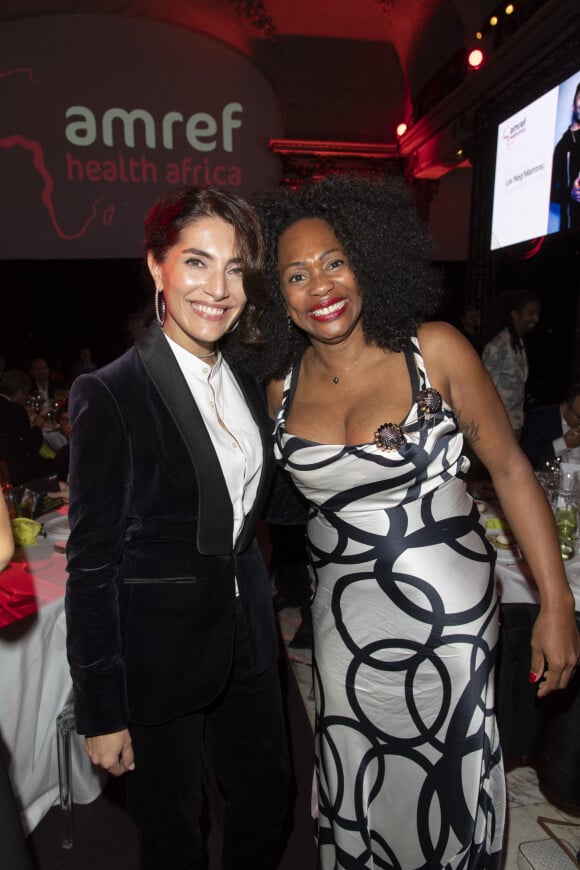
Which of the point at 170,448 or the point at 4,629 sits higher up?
the point at 170,448

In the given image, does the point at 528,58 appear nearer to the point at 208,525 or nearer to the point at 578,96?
the point at 578,96

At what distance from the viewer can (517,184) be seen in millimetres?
5250

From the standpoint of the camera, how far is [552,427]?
321cm

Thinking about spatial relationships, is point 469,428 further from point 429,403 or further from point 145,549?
point 145,549

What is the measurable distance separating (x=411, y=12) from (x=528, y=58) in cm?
186

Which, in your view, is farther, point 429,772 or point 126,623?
point 429,772

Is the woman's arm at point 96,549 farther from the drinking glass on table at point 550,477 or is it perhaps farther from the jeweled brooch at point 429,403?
the drinking glass on table at point 550,477

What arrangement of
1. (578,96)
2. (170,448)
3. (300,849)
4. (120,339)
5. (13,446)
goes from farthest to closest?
1. (120,339)
2. (578,96)
3. (13,446)
4. (300,849)
5. (170,448)

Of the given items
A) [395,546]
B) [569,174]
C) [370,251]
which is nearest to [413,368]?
[370,251]

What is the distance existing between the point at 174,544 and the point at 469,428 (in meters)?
0.76

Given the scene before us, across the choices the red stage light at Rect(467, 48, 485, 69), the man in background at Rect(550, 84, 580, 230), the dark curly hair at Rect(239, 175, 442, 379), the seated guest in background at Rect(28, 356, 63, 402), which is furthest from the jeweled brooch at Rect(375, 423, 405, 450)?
the seated guest in background at Rect(28, 356, 63, 402)

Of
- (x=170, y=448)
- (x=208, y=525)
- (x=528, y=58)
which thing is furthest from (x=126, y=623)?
(x=528, y=58)

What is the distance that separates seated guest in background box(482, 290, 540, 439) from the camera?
458 centimetres

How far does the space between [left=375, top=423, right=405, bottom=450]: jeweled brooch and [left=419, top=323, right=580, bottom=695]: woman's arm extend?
0.57 ft
